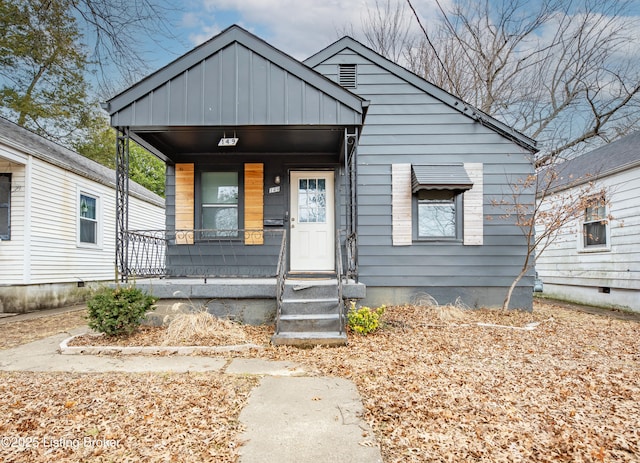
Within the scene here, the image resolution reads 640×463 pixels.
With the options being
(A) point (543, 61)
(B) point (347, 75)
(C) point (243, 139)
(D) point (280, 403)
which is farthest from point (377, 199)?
(A) point (543, 61)

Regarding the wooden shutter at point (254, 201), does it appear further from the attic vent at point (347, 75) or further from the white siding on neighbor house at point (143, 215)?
the white siding on neighbor house at point (143, 215)

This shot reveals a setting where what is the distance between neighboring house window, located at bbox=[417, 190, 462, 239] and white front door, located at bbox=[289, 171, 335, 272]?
165 cm

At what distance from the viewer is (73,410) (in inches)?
107

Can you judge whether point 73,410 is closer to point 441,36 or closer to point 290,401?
point 290,401

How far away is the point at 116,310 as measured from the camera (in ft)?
15.1

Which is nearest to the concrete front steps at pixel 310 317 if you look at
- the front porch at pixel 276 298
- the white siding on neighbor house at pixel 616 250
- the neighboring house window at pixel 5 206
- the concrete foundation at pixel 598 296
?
the front porch at pixel 276 298

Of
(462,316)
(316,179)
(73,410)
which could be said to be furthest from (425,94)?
(73,410)

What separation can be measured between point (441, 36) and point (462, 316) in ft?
41.5

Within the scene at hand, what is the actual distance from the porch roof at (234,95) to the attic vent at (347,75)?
2133mm

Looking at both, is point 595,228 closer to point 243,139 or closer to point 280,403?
point 243,139

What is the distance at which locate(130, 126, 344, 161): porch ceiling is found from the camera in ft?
18.6

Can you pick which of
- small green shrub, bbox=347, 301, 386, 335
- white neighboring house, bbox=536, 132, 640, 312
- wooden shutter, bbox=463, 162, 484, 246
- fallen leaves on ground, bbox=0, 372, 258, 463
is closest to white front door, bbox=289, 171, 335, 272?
small green shrub, bbox=347, 301, 386, 335

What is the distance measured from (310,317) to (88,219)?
26.2 ft

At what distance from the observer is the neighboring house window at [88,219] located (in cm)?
970
